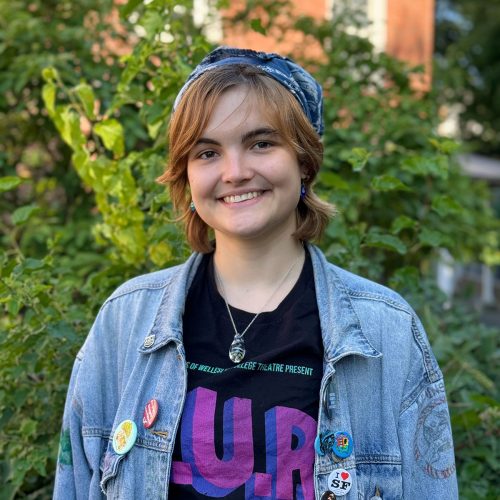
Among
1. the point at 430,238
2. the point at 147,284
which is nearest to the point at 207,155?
the point at 147,284

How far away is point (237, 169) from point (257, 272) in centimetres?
29

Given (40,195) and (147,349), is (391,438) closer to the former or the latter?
(147,349)

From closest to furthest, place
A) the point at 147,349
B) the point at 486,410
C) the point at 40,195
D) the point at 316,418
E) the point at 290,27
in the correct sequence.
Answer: the point at 316,418 < the point at 147,349 < the point at 486,410 < the point at 40,195 < the point at 290,27

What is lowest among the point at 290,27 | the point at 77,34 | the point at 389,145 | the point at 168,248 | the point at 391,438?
the point at 391,438

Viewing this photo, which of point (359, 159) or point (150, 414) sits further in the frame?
point (359, 159)

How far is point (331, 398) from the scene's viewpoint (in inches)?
68.6

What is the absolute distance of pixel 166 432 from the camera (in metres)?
1.78

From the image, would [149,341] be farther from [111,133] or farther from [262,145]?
[111,133]

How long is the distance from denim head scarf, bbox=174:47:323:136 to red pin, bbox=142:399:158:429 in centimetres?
76

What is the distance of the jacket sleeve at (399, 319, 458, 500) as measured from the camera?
1.78 m

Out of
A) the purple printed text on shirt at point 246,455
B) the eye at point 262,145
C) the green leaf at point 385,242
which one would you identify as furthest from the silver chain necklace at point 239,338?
the green leaf at point 385,242

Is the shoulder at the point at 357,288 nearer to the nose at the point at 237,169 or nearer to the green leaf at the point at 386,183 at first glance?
the nose at the point at 237,169

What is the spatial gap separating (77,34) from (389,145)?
169 cm

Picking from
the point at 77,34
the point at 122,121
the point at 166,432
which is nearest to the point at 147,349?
the point at 166,432
